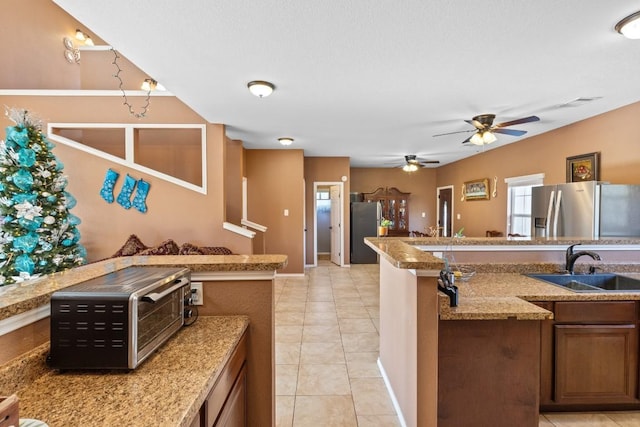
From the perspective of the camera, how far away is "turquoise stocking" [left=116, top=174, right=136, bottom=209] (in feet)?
12.9

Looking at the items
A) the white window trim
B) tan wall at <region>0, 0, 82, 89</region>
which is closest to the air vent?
the white window trim

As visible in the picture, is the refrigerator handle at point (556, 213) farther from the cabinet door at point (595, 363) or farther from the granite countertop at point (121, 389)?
the granite countertop at point (121, 389)

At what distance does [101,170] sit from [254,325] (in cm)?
366

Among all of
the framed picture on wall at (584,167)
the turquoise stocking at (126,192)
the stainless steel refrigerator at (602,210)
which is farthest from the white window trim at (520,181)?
the turquoise stocking at (126,192)

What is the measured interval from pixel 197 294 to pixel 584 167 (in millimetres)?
4483

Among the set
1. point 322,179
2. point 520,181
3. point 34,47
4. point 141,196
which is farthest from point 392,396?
point 34,47

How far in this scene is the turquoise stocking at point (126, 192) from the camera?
3943 mm

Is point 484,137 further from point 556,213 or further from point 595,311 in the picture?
point 595,311

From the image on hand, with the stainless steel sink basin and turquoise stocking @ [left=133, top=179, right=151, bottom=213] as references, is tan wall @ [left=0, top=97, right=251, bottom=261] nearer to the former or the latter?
turquoise stocking @ [left=133, top=179, right=151, bottom=213]

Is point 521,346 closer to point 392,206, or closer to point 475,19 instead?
point 475,19

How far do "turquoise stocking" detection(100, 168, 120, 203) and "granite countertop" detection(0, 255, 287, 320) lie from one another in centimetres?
286

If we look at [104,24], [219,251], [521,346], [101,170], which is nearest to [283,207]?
[219,251]

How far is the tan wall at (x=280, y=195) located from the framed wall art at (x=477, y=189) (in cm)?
362

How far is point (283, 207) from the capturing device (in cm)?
596
